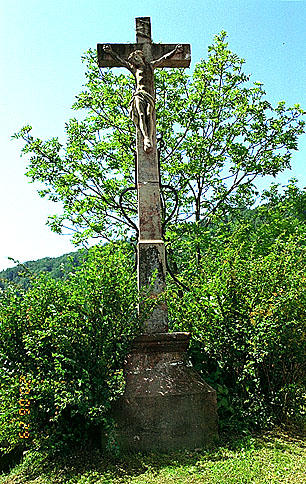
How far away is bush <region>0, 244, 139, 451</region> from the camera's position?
3.96m

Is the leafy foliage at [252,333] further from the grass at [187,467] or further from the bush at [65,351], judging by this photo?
the bush at [65,351]

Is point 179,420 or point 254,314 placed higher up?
point 254,314

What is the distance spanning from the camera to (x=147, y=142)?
214 inches

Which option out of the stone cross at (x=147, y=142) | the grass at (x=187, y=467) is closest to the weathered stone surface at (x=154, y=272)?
the stone cross at (x=147, y=142)

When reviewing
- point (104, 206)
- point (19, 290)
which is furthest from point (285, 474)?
point (104, 206)

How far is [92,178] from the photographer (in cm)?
1181

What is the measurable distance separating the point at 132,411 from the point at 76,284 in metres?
1.41

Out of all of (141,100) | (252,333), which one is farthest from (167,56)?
(252,333)

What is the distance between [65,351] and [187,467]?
154 centimetres

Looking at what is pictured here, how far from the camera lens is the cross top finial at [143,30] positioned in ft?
19.5

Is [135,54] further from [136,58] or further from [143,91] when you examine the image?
[143,91]

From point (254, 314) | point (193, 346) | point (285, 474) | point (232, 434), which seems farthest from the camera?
point (193, 346)

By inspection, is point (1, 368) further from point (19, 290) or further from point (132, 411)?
point (132, 411)

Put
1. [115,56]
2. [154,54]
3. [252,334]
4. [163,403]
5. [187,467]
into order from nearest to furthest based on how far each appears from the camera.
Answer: [187,467]
[163,403]
[252,334]
[115,56]
[154,54]
